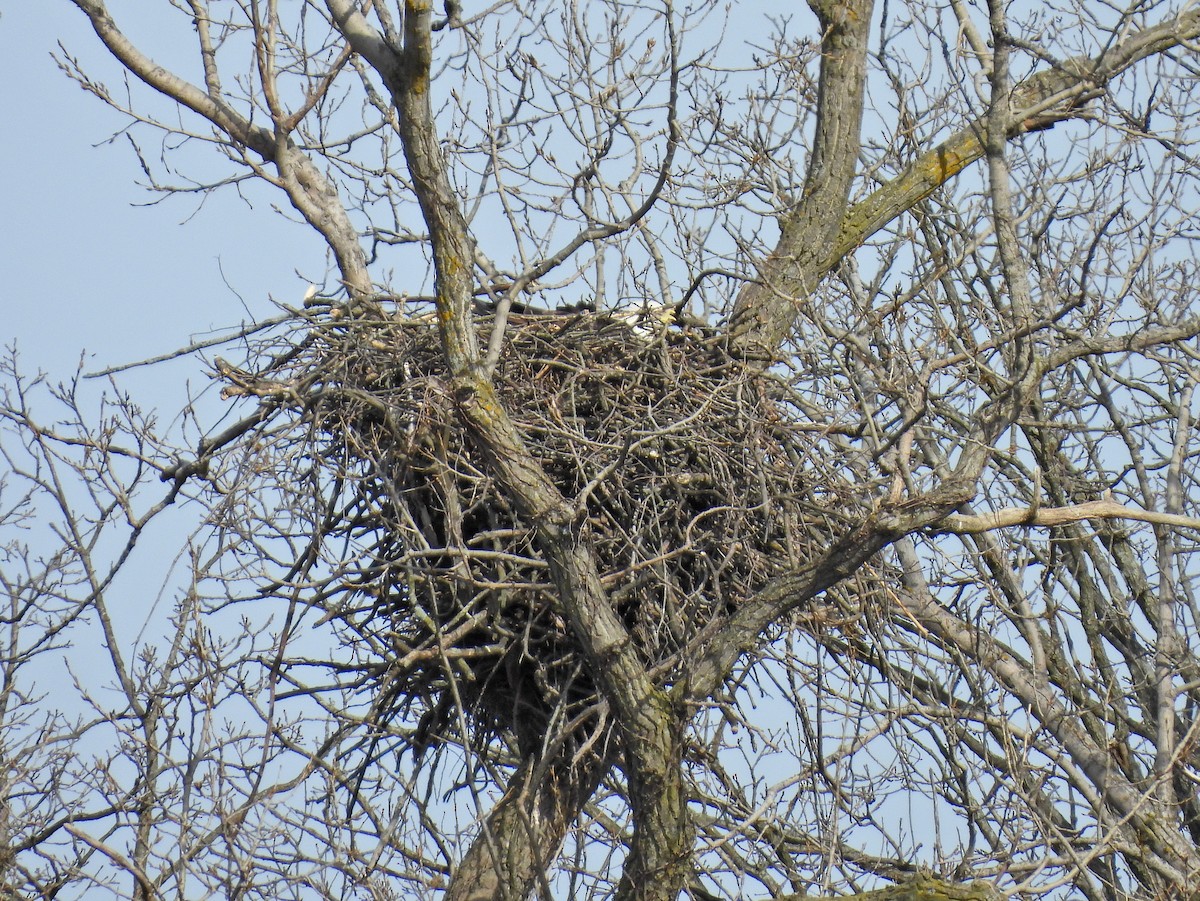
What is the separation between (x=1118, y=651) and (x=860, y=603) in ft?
13.1

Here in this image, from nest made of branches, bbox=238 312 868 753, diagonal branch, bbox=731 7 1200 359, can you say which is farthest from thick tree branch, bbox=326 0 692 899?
diagonal branch, bbox=731 7 1200 359

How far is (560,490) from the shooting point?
168 inches

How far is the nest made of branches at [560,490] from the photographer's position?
3.98m

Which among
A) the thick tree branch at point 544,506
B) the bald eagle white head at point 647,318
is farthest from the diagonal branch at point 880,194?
the thick tree branch at point 544,506

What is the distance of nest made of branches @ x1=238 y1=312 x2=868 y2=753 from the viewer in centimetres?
398

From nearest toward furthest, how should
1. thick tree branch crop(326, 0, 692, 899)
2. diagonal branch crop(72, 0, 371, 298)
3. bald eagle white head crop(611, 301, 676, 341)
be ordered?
thick tree branch crop(326, 0, 692, 899), bald eagle white head crop(611, 301, 676, 341), diagonal branch crop(72, 0, 371, 298)

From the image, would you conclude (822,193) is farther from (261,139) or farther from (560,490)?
(261,139)

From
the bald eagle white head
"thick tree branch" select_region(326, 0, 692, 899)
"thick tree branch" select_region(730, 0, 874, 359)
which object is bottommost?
"thick tree branch" select_region(326, 0, 692, 899)

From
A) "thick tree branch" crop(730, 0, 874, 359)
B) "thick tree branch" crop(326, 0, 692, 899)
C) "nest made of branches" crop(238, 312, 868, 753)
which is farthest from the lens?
"thick tree branch" crop(730, 0, 874, 359)

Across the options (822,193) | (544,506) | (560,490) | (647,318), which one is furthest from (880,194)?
(544,506)

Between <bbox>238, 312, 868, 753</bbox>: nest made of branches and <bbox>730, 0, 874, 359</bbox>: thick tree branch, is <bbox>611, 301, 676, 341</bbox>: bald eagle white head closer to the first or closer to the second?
<bbox>238, 312, 868, 753</bbox>: nest made of branches

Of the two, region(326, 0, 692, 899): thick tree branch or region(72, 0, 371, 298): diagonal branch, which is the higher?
region(72, 0, 371, 298): diagonal branch

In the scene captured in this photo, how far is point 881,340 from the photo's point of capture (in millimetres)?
7457

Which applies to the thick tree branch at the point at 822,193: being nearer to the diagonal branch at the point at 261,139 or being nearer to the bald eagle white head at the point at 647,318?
the bald eagle white head at the point at 647,318
